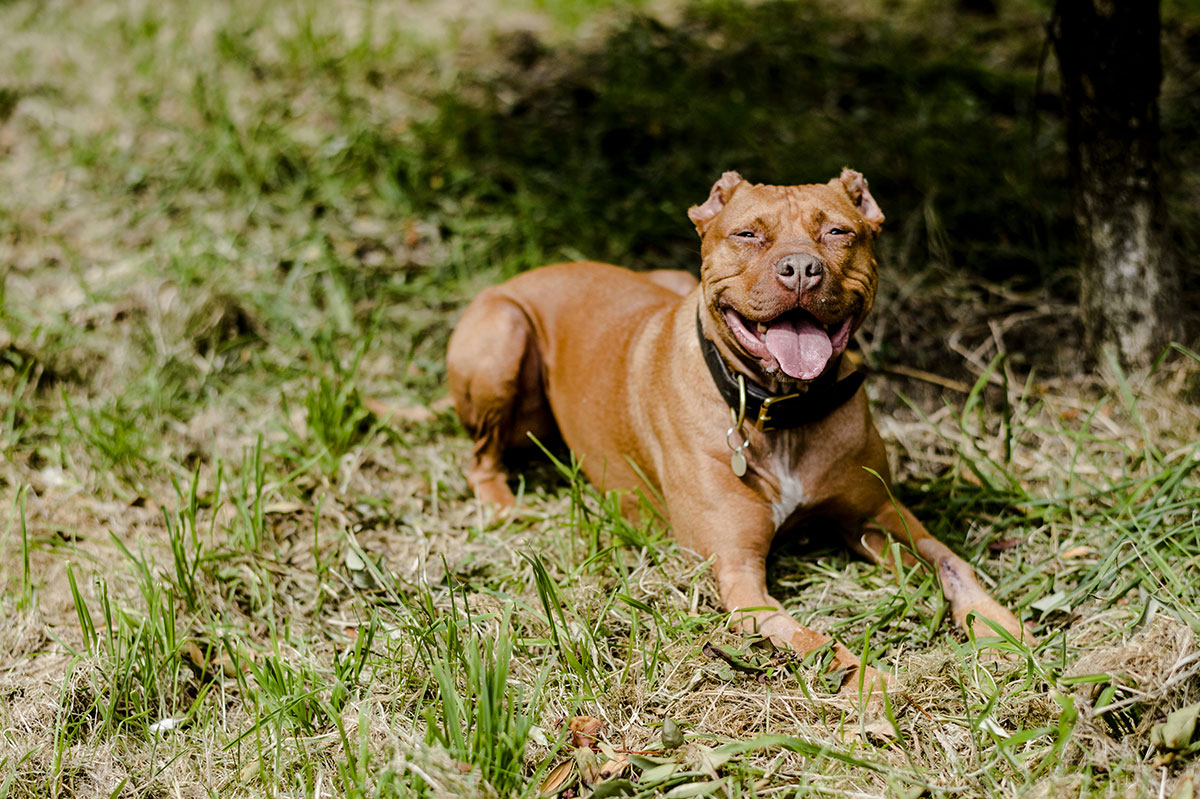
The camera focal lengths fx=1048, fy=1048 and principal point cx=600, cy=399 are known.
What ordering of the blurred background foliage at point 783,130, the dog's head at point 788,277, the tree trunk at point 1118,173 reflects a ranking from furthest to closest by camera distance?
the blurred background foliage at point 783,130
the tree trunk at point 1118,173
the dog's head at point 788,277

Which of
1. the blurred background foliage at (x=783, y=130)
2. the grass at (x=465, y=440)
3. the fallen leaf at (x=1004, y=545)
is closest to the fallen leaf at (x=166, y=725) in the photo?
the grass at (x=465, y=440)

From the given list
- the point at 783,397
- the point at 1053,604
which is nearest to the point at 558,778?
the point at 783,397

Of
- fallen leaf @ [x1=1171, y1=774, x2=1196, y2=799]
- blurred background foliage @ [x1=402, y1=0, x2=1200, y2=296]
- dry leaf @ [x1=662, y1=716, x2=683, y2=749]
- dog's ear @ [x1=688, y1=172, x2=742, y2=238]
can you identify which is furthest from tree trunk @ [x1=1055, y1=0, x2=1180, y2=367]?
dry leaf @ [x1=662, y1=716, x2=683, y2=749]

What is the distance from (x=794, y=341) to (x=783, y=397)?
21 cm

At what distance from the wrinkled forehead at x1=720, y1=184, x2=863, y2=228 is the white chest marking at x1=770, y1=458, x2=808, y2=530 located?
0.73 metres

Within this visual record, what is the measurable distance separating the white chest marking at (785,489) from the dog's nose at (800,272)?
631 mm

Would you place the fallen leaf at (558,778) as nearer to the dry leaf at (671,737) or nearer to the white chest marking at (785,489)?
the dry leaf at (671,737)

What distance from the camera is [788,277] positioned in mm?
2828

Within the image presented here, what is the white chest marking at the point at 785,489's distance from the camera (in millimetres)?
3217

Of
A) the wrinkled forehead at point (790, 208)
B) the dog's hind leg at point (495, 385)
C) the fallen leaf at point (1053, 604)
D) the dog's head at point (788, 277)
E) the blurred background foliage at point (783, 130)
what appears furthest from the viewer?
the blurred background foliage at point (783, 130)

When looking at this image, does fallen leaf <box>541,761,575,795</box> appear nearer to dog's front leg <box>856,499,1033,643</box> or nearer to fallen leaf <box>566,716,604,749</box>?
fallen leaf <box>566,716,604,749</box>

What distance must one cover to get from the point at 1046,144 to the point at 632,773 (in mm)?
4257

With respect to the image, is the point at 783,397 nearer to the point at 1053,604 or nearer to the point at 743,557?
the point at 743,557

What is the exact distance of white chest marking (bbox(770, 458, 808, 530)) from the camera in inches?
127
